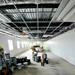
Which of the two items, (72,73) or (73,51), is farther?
(73,51)

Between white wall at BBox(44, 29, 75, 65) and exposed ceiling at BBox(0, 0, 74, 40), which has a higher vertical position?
exposed ceiling at BBox(0, 0, 74, 40)

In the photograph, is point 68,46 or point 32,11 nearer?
point 32,11

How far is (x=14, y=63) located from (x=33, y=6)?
11.1ft

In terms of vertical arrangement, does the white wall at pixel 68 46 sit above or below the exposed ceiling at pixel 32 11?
below

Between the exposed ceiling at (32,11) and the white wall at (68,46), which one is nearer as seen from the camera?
the exposed ceiling at (32,11)

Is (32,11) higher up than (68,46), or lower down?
higher up

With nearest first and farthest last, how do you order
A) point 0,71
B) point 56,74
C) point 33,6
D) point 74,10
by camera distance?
point 74,10 → point 33,6 → point 0,71 → point 56,74

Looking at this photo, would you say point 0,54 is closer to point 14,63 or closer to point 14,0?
point 14,63

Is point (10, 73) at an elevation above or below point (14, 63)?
below

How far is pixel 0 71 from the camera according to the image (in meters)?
3.24

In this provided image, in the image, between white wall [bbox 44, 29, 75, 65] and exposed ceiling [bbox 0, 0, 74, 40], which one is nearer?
exposed ceiling [bbox 0, 0, 74, 40]

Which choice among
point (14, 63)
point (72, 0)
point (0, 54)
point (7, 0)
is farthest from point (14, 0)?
point (14, 63)

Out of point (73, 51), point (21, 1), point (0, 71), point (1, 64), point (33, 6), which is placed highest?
point (33, 6)

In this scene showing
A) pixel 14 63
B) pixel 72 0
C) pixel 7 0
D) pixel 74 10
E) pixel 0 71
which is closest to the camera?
pixel 72 0
